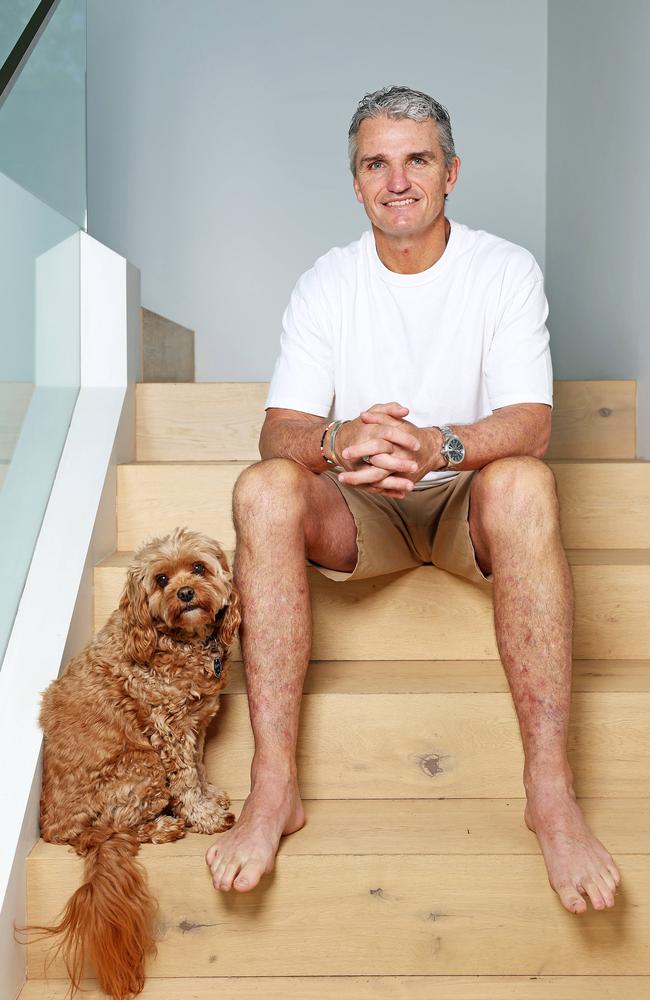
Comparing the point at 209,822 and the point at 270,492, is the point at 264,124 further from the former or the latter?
the point at 209,822

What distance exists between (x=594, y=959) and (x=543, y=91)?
11.9ft

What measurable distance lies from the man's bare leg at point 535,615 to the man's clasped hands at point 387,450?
0.38 ft

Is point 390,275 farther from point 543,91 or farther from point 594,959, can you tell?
point 543,91

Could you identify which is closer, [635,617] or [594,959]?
[594,959]

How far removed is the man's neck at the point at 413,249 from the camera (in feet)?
5.93

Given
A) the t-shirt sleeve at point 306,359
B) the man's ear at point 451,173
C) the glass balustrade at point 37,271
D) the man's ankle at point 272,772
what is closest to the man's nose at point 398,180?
the man's ear at point 451,173

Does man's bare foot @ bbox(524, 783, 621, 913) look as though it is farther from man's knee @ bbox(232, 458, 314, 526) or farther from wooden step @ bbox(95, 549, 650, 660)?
man's knee @ bbox(232, 458, 314, 526)

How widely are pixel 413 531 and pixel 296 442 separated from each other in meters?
0.32

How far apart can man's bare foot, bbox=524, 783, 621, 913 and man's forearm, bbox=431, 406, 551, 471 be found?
0.52 m

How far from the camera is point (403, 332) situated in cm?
182

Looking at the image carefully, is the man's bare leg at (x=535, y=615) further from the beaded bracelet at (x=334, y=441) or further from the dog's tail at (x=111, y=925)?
the dog's tail at (x=111, y=925)

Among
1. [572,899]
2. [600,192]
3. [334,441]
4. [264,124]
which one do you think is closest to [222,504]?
[334,441]

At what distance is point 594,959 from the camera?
4.42 feet

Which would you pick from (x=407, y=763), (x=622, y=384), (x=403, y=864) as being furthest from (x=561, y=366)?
(x=403, y=864)
